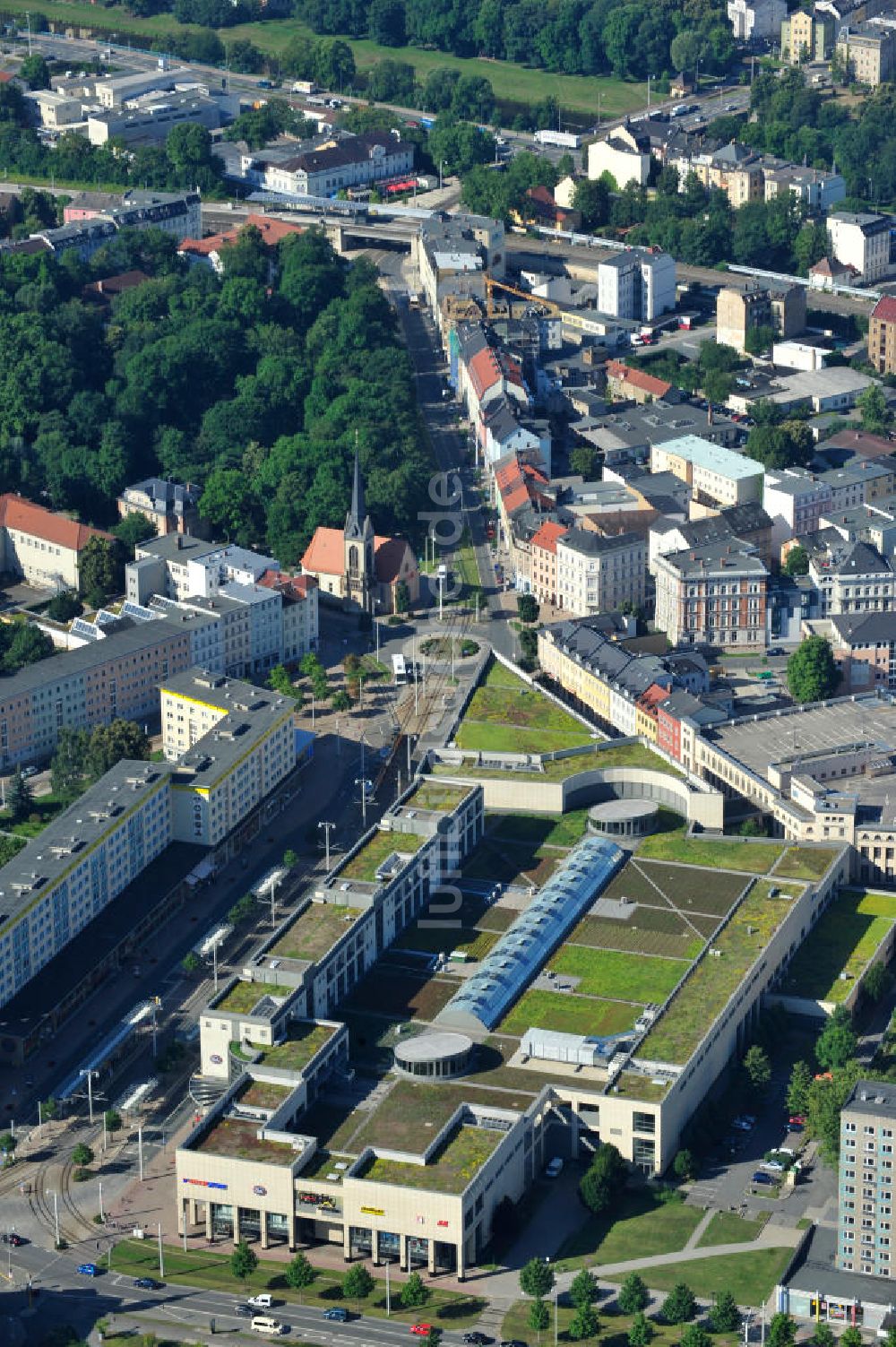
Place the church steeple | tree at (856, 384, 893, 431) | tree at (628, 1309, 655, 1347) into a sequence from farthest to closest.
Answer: tree at (856, 384, 893, 431) → the church steeple → tree at (628, 1309, 655, 1347)

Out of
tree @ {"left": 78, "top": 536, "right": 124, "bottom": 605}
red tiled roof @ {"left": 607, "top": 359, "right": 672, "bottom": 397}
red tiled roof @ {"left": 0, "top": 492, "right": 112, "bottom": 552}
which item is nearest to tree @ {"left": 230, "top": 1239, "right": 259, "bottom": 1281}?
tree @ {"left": 78, "top": 536, "right": 124, "bottom": 605}

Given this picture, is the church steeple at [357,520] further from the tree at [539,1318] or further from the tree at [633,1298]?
the tree at [539,1318]

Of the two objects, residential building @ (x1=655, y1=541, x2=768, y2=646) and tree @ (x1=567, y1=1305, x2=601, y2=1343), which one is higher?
residential building @ (x1=655, y1=541, x2=768, y2=646)

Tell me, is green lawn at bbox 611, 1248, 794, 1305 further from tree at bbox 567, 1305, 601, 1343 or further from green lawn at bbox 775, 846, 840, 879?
green lawn at bbox 775, 846, 840, 879

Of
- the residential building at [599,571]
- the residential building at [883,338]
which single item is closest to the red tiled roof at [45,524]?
the residential building at [599,571]

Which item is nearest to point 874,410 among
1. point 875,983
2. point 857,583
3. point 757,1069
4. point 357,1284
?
point 857,583

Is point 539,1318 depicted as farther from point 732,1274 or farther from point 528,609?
point 528,609
